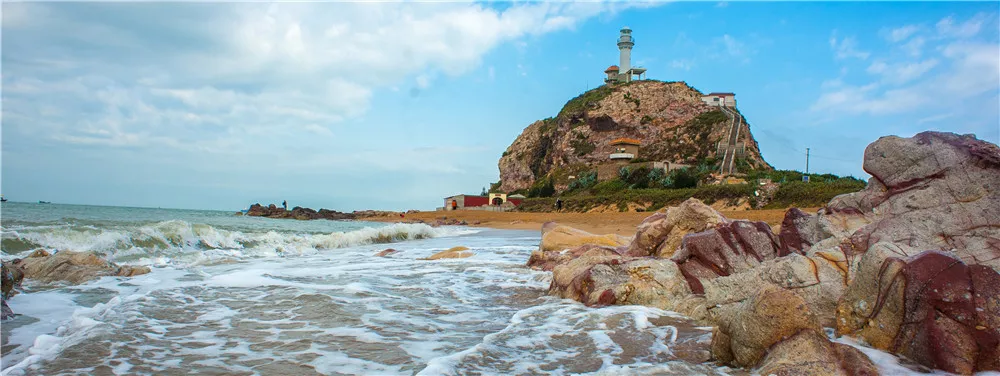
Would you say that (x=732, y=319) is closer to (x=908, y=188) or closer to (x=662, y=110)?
(x=908, y=188)

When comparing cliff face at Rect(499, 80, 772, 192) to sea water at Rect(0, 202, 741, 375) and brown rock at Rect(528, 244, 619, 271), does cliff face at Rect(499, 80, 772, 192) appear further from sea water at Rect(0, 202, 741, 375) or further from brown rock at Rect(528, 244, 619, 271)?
sea water at Rect(0, 202, 741, 375)

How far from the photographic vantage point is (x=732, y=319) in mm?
4902

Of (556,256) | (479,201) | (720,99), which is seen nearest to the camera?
(556,256)

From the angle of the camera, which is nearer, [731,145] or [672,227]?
[672,227]

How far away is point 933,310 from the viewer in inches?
179

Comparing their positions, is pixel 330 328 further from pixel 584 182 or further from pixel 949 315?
pixel 584 182

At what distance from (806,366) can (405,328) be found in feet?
13.1

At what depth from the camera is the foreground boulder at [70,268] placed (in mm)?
9219

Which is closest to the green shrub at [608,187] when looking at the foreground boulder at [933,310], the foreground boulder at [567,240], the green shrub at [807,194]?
the green shrub at [807,194]

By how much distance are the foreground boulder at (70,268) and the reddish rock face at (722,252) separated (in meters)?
9.19

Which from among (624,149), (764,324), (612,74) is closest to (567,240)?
(764,324)

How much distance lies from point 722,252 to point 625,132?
72.3 m

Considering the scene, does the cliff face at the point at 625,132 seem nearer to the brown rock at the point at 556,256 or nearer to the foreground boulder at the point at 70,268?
the brown rock at the point at 556,256

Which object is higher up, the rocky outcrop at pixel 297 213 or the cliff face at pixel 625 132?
the cliff face at pixel 625 132
